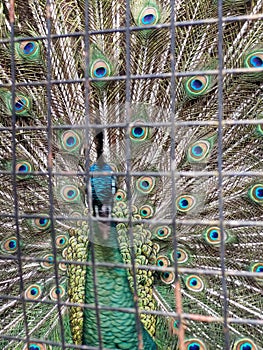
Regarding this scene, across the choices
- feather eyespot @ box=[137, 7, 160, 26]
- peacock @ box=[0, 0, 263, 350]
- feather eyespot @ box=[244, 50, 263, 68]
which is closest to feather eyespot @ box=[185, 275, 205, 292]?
peacock @ box=[0, 0, 263, 350]

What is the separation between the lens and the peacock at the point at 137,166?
4.56ft

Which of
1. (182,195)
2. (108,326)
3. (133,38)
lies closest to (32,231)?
(108,326)

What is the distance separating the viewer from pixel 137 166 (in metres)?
1.71

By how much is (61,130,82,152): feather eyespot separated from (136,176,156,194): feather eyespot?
11.3 inches

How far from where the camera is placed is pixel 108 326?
64.3 inches

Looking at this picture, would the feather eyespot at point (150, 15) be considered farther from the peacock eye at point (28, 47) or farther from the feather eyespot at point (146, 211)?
the feather eyespot at point (146, 211)

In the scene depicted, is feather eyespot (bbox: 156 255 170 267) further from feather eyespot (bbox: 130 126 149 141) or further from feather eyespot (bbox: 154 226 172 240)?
feather eyespot (bbox: 130 126 149 141)

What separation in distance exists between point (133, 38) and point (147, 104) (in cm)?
27

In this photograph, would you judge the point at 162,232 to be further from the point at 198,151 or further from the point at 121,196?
the point at 198,151

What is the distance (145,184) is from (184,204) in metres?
0.20

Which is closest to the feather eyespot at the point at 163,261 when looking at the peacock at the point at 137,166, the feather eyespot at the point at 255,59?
the peacock at the point at 137,166

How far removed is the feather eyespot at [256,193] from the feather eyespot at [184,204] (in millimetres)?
231

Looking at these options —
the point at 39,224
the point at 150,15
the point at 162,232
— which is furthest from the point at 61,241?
the point at 150,15

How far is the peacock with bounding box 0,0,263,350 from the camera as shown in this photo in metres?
1.39
